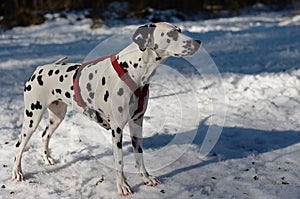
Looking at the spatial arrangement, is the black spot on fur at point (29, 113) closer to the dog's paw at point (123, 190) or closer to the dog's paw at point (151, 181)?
the dog's paw at point (123, 190)

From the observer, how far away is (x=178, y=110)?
6980 millimetres

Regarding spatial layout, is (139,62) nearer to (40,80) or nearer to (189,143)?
(40,80)

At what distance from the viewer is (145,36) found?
3.58 metres

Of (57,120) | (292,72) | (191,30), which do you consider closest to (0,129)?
(57,120)

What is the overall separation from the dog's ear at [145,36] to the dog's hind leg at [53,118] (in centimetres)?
143

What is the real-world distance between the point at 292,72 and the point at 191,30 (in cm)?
926

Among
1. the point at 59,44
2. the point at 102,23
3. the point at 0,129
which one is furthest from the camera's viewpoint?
the point at 102,23

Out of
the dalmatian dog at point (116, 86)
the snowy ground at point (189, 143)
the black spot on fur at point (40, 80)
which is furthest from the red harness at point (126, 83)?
the snowy ground at point (189, 143)

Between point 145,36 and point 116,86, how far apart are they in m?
0.55

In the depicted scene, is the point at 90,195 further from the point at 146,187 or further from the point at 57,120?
the point at 57,120

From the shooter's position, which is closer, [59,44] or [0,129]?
[0,129]

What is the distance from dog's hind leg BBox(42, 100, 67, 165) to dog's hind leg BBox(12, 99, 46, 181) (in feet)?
1.01

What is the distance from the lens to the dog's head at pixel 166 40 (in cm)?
357

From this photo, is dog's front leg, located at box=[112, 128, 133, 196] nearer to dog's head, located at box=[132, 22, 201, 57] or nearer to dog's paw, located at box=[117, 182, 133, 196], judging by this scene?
dog's paw, located at box=[117, 182, 133, 196]
